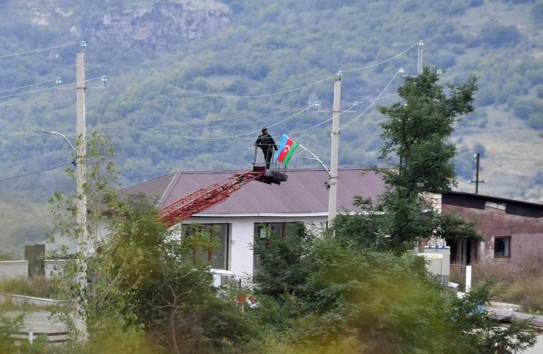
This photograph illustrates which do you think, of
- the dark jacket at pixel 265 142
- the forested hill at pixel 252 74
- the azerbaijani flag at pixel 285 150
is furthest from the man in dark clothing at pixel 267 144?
the forested hill at pixel 252 74

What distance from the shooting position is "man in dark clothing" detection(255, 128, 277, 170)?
111 feet

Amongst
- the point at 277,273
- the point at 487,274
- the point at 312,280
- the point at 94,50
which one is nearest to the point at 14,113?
the point at 487,274

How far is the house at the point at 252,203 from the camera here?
45281 millimetres

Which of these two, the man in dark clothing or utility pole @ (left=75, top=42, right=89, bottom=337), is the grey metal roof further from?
utility pole @ (left=75, top=42, right=89, bottom=337)

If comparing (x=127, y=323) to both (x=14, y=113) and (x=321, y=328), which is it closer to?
(x=321, y=328)

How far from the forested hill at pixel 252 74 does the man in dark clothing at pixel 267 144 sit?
6033 mm

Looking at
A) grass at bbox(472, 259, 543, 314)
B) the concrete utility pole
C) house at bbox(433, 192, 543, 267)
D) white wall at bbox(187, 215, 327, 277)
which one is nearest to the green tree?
the concrete utility pole

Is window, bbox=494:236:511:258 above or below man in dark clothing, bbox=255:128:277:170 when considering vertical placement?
below

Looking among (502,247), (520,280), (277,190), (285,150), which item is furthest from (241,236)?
(502,247)

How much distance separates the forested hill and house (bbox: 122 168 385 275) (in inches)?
144

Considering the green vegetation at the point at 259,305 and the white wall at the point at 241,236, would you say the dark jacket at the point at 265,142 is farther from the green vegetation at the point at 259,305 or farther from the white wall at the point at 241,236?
the white wall at the point at 241,236

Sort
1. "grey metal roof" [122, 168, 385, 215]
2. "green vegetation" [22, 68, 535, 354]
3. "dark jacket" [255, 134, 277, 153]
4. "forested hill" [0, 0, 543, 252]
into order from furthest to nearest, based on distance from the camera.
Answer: "forested hill" [0, 0, 543, 252]
"grey metal roof" [122, 168, 385, 215]
"dark jacket" [255, 134, 277, 153]
"green vegetation" [22, 68, 535, 354]

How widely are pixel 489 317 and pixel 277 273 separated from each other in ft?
16.8

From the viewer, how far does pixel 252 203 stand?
1880 inches
